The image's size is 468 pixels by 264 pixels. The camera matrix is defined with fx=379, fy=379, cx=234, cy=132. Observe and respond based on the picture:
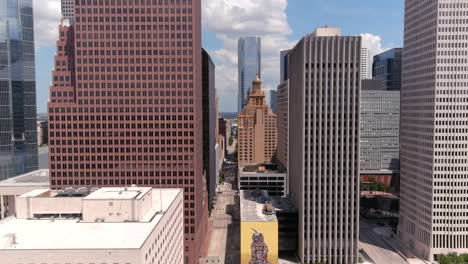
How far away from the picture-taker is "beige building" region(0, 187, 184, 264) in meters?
71.1

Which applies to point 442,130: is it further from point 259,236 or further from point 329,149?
point 259,236

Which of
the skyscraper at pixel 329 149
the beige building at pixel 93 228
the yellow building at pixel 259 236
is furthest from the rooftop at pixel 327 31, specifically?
the beige building at pixel 93 228

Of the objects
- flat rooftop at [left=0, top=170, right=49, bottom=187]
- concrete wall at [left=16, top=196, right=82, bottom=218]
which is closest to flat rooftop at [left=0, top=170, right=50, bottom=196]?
flat rooftop at [left=0, top=170, right=49, bottom=187]

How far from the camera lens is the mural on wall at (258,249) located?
12391 centimetres

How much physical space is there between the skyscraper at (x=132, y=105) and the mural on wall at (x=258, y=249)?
2364cm

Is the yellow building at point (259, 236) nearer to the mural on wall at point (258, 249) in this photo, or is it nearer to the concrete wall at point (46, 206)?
the mural on wall at point (258, 249)

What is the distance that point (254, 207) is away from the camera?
158875 mm

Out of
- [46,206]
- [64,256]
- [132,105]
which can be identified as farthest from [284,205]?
[64,256]

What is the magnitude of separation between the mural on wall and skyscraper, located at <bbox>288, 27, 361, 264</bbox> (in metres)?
22.6

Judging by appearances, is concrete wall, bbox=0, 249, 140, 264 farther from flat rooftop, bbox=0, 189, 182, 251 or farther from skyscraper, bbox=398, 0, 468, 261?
skyscraper, bbox=398, 0, 468, 261

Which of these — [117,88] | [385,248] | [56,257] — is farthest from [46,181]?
[385,248]

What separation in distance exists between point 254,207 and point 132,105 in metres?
64.7

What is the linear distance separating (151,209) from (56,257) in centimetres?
3221

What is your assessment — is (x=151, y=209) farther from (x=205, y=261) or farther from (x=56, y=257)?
(x=205, y=261)
